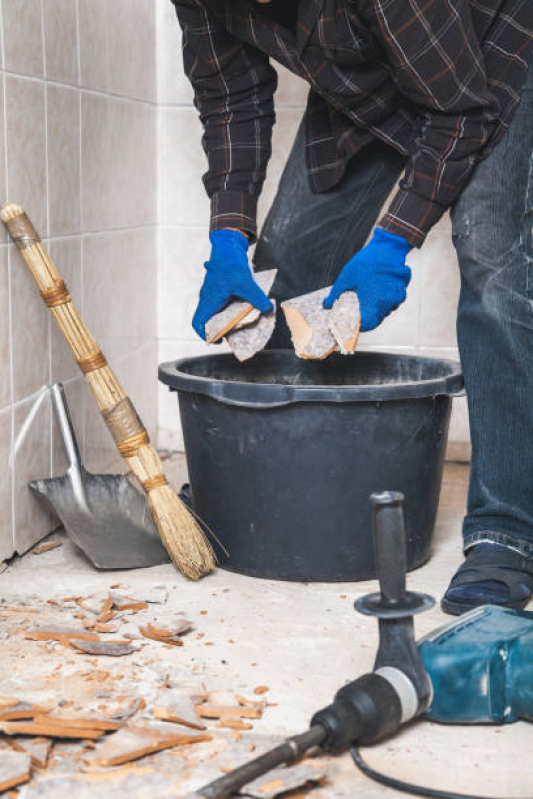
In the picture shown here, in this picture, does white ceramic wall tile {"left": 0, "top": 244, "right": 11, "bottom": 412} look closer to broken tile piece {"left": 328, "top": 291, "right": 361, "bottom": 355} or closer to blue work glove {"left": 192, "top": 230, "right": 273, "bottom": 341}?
blue work glove {"left": 192, "top": 230, "right": 273, "bottom": 341}

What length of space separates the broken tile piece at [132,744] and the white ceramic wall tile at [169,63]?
4.85ft

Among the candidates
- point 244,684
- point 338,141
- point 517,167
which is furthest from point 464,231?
point 244,684

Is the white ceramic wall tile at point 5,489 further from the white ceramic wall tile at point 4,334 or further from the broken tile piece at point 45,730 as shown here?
the broken tile piece at point 45,730

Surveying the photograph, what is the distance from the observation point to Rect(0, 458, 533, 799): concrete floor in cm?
88

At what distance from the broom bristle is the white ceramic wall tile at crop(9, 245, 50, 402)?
27 cm

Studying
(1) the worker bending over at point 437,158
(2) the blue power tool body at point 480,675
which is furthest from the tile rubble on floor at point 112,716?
(1) the worker bending over at point 437,158

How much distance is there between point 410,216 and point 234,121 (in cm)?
36

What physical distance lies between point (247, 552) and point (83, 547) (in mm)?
251

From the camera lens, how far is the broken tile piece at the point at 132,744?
89 cm

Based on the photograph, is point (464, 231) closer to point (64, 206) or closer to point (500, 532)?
point (500, 532)

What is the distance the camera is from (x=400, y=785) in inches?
34.0

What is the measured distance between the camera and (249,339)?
139cm

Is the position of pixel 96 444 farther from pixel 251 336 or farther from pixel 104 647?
pixel 104 647

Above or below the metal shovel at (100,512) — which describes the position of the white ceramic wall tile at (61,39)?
above
